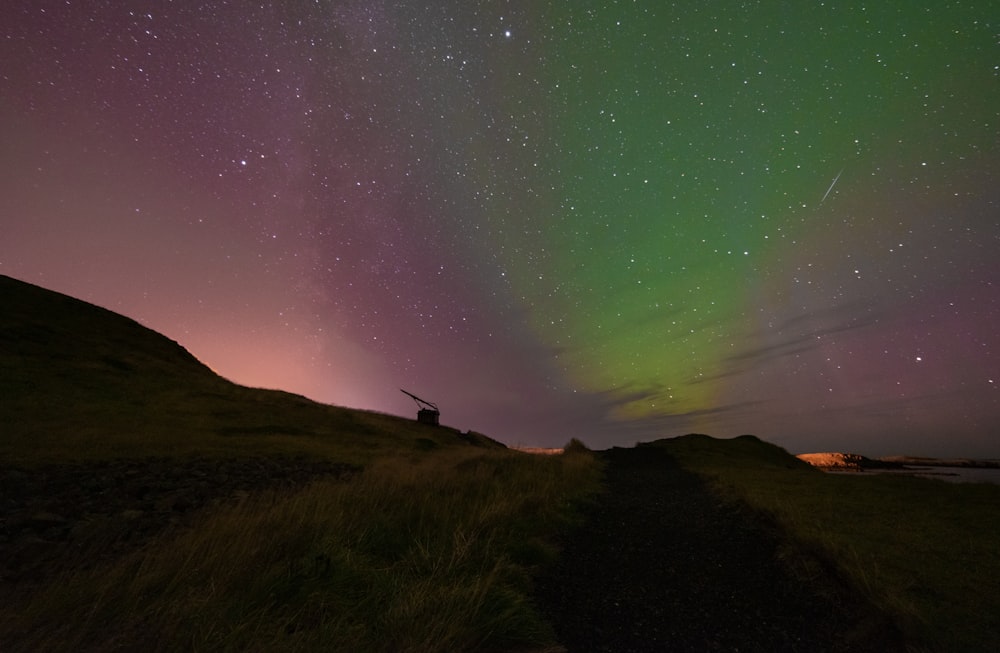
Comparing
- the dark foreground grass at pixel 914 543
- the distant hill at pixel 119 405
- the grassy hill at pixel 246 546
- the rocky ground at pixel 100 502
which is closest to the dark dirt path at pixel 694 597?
the dark foreground grass at pixel 914 543

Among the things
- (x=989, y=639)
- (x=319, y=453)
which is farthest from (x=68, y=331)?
(x=989, y=639)

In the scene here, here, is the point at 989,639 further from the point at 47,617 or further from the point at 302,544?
the point at 47,617

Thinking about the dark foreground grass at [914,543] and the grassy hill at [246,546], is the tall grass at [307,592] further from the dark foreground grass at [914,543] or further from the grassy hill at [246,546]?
the dark foreground grass at [914,543]

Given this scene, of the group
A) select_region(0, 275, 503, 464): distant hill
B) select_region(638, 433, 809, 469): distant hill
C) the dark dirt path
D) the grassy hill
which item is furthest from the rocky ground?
select_region(638, 433, 809, 469): distant hill

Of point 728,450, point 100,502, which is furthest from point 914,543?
point 728,450

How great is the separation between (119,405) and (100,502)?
18511mm

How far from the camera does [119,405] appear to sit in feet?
80.2

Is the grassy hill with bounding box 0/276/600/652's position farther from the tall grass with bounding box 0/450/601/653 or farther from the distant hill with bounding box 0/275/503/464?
the distant hill with bounding box 0/275/503/464

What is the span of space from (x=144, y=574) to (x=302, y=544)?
5.17ft

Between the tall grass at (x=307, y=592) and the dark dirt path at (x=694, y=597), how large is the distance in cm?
71

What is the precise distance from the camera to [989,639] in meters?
4.05

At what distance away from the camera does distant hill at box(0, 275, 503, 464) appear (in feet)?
57.9

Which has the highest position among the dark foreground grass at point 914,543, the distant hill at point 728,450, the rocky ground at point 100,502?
the distant hill at point 728,450

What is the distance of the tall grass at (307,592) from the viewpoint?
3.33 metres
